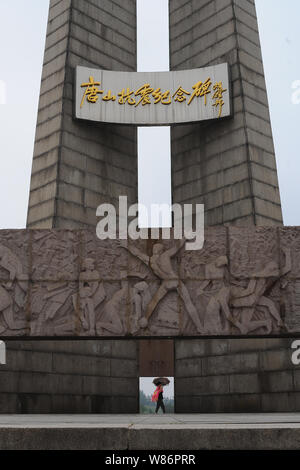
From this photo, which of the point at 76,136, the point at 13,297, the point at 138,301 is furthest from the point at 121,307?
the point at 76,136

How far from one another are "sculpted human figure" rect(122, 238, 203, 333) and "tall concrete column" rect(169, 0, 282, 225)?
23.0 ft

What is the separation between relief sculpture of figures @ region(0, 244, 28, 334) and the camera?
1532cm

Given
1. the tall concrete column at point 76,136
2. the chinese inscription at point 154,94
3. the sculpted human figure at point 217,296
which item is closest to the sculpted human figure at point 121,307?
the sculpted human figure at point 217,296

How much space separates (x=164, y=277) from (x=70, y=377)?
696 cm

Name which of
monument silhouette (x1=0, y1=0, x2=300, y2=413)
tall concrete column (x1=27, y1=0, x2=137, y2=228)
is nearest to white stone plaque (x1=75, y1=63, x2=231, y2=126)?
monument silhouette (x1=0, y1=0, x2=300, y2=413)

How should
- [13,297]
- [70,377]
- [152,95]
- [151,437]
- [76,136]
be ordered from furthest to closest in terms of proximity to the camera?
[152,95] < [76,136] < [70,377] < [13,297] < [151,437]

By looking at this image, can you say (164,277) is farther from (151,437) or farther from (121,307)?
(151,437)

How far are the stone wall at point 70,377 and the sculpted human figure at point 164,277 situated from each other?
18.9ft

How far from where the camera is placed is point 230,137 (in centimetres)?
2339

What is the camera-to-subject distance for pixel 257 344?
64.7ft

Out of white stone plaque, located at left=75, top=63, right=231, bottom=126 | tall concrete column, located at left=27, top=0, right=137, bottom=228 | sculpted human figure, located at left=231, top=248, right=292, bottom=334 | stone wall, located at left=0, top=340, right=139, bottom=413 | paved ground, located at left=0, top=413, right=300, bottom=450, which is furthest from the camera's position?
white stone plaque, located at left=75, top=63, right=231, bottom=126

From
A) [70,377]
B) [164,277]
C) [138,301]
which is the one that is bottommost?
[70,377]

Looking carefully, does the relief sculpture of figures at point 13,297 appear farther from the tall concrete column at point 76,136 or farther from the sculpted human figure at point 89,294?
the tall concrete column at point 76,136

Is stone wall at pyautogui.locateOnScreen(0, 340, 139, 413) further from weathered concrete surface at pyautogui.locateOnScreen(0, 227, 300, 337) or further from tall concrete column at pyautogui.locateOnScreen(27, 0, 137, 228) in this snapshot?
tall concrete column at pyautogui.locateOnScreen(27, 0, 137, 228)
